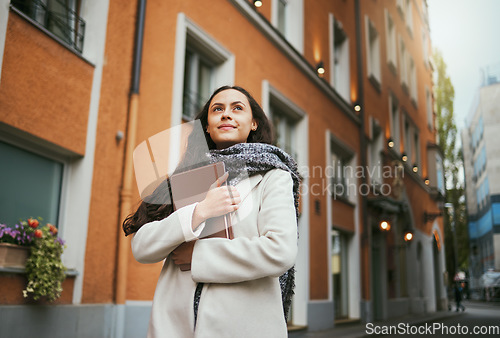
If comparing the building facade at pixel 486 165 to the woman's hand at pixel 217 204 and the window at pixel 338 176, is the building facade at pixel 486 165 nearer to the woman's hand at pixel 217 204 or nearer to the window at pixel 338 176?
the window at pixel 338 176

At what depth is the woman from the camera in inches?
61.2

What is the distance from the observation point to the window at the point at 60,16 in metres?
5.63

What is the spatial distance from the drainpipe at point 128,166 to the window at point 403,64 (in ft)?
57.4

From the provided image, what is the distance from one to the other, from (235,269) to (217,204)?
0.22 meters

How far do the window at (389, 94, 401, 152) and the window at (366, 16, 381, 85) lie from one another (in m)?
2.01

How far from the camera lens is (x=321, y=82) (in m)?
12.6

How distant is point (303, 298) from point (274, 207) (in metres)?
9.46

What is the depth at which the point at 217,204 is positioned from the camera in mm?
1628

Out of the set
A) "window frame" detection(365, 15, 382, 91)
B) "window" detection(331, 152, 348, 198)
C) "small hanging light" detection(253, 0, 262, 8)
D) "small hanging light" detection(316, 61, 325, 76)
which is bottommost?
"window" detection(331, 152, 348, 198)

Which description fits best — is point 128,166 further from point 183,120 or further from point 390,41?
point 390,41

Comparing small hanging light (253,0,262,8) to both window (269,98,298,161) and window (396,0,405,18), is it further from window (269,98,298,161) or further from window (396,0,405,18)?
window (396,0,405,18)

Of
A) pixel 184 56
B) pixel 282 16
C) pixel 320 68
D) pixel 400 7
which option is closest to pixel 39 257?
pixel 184 56

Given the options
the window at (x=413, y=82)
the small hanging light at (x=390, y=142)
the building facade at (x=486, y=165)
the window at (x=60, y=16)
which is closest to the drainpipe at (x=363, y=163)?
the small hanging light at (x=390, y=142)
